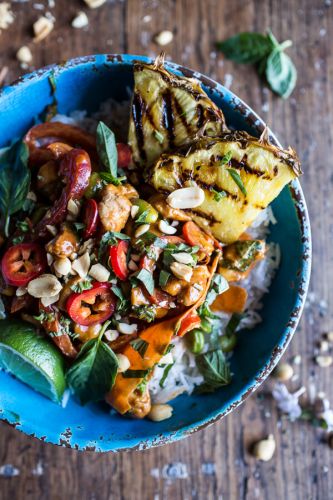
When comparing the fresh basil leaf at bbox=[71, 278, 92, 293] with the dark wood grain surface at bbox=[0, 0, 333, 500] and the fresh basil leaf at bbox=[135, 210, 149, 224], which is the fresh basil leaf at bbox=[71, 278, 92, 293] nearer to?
the fresh basil leaf at bbox=[135, 210, 149, 224]

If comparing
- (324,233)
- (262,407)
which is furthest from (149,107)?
(262,407)

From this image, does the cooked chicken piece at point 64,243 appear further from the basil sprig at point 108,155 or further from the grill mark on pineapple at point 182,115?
the grill mark on pineapple at point 182,115

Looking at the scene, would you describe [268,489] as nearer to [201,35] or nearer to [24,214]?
[24,214]

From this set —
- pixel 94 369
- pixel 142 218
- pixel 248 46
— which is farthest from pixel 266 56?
pixel 94 369

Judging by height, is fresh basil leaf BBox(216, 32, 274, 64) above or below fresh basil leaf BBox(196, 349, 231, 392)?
above

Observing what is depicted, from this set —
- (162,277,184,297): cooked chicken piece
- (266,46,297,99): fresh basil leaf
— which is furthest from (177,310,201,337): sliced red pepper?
(266,46,297,99): fresh basil leaf

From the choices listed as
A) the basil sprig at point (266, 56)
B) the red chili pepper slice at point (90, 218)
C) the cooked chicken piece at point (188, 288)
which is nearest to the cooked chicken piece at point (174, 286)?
the cooked chicken piece at point (188, 288)
